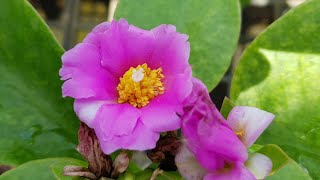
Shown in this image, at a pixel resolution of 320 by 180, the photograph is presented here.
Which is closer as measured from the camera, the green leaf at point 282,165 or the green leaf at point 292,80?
the green leaf at point 282,165

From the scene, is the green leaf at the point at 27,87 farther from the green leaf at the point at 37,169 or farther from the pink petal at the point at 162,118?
the pink petal at the point at 162,118

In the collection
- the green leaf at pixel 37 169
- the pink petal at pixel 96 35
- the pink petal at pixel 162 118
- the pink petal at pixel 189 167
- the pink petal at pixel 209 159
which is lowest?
the green leaf at pixel 37 169

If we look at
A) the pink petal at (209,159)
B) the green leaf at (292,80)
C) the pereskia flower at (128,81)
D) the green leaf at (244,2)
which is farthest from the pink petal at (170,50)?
the green leaf at (244,2)

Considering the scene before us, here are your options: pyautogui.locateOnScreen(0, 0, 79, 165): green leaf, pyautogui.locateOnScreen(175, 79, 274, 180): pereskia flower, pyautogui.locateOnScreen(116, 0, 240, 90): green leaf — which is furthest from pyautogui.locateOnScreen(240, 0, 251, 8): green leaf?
pyautogui.locateOnScreen(175, 79, 274, 180): pereskia flower

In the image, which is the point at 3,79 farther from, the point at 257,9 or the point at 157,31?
the point at 257,9

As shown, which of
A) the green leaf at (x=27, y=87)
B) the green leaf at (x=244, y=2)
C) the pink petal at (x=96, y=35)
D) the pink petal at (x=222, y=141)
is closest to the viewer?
the pink petal at (x=222, y=141)

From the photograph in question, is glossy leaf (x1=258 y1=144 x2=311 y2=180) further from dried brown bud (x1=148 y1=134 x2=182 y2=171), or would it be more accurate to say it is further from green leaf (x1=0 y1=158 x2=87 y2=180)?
green leaf (x1=0 y1=158 x2=87 y2=180)

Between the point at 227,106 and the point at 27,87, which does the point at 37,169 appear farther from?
the point at 227,106
